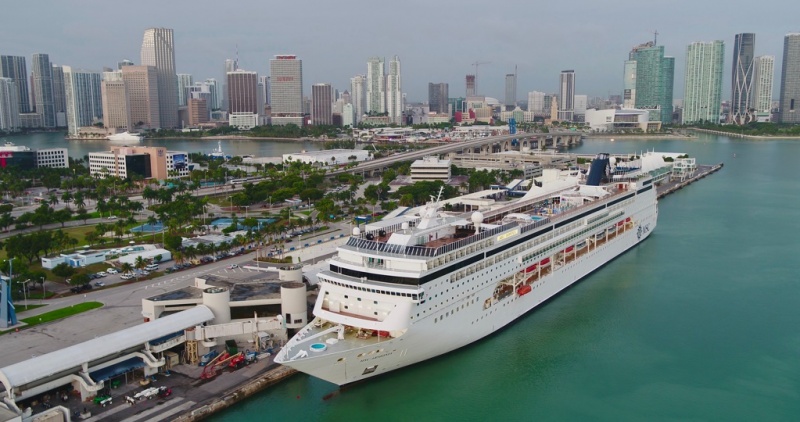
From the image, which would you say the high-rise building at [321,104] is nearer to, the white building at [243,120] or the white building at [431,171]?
the white building at [243,120]

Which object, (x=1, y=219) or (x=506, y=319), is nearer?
(x=506, y=319)

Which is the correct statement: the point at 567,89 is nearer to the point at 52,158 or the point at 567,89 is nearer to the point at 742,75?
the point at 742,75

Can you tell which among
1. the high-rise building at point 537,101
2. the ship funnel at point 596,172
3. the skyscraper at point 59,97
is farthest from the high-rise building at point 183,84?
the ship funnel at point 596,172

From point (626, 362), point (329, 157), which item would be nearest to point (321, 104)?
point (329, 157)

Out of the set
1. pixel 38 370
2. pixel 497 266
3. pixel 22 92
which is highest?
pixel 22 92

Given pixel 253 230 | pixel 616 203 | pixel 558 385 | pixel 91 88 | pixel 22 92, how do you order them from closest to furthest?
pixel 558 385 < pixel 616 203 < pixel 253 230 < pixel 91 88 < pixel 22 92

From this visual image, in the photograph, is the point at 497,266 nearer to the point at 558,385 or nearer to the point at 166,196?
the point at 558,385

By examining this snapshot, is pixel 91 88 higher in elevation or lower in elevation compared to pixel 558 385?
higher

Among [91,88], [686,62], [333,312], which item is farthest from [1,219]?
[686,62]
